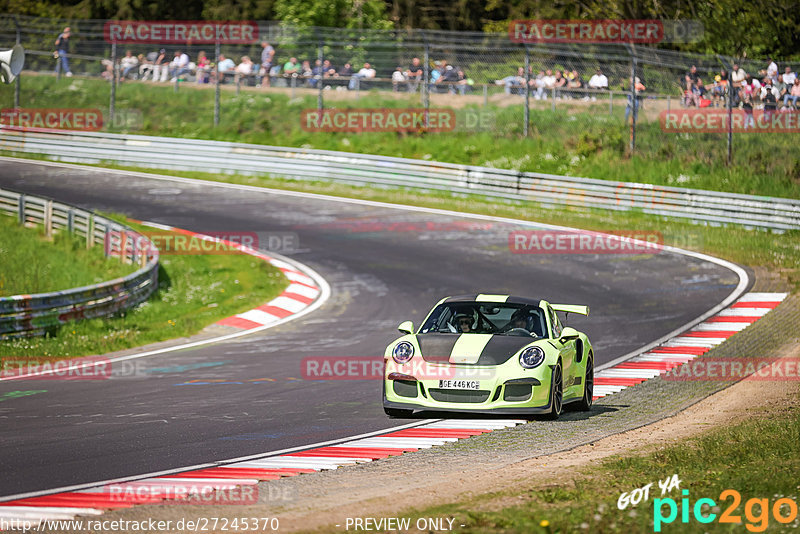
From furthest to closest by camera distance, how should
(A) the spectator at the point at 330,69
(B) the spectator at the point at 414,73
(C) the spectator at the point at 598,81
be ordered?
1. (A) the spectator at the point at 330,69
2. (B) the spectator at the point at 414,73
3. (C) the spectator at the point at 598,81

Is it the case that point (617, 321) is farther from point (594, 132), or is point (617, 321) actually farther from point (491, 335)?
point (594, 132)

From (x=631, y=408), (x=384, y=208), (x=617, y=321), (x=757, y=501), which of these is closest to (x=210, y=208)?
(x=384, y=208)

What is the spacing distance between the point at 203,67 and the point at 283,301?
18.3 metres

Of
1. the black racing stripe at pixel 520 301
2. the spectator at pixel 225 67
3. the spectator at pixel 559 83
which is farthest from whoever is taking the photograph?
the spectator at pixel 225 67

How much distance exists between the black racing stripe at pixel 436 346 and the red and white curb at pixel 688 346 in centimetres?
273

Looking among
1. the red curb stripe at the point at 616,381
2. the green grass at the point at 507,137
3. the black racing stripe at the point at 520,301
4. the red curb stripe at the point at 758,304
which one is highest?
the green grass at the point at 507,137

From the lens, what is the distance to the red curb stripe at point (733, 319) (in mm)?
17109

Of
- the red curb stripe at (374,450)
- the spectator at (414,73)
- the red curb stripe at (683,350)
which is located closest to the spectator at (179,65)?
the spectator at (414,73)

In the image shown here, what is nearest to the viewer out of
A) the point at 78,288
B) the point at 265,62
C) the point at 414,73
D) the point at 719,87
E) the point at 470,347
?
the point at 470,347

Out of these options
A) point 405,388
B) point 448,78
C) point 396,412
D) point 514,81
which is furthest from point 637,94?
point 405,388

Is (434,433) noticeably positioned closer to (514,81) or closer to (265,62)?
(514,81)

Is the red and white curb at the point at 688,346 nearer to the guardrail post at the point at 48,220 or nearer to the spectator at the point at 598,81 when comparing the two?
the spectator at the point at 598,81

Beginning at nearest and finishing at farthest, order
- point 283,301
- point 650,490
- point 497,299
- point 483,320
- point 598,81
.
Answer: point 650,490 < point 483,320 < point 497,299 < point 283,301 < point 598,81

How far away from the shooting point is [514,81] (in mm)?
31188
